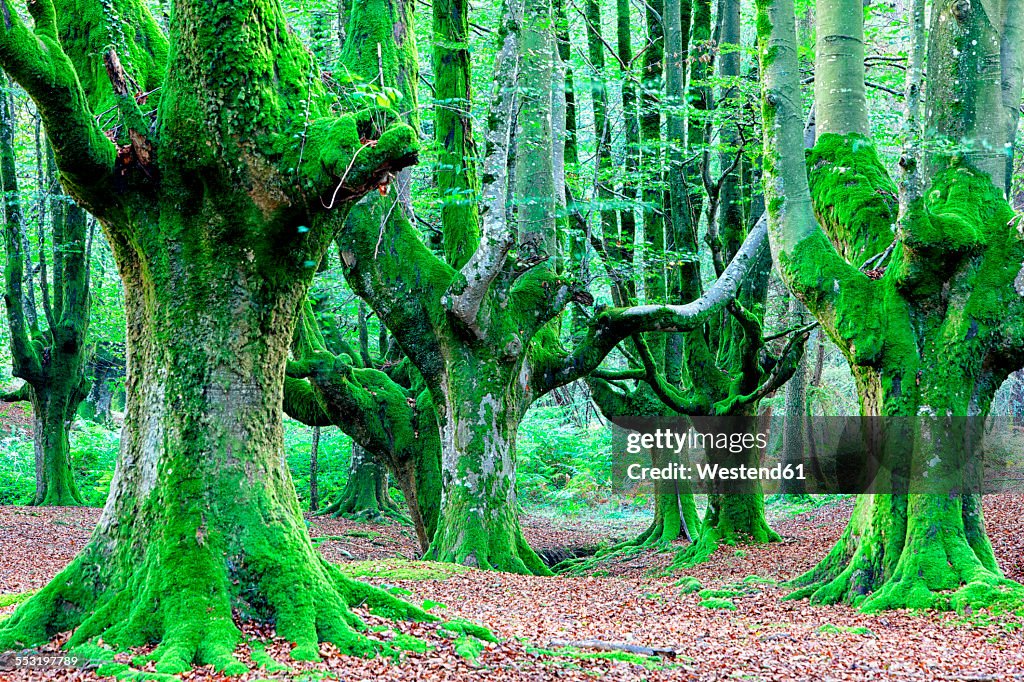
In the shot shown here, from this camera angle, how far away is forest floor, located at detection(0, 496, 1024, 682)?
4742 mm

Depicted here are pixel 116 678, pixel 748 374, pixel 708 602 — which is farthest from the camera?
pixel 748 374

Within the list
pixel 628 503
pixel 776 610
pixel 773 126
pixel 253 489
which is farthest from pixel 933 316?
pixel 628 503

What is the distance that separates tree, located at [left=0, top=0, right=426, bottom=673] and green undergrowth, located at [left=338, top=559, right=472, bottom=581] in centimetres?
271

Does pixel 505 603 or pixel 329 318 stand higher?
pixel 329 318

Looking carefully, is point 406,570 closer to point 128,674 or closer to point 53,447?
point 128,674

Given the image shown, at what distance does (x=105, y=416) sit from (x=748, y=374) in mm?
24548

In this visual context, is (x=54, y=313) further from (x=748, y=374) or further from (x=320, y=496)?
(x=748, y=374)

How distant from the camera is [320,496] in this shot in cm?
2270

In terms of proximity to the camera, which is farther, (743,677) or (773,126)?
(773,126)

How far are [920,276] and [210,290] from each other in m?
6.44

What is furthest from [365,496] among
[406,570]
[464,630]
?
[464,630]

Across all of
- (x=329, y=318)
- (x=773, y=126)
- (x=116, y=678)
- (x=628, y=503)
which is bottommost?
(x=628, y=503)

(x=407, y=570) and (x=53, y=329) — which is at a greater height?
(x=53, y=329)

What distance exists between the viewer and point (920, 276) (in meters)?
8.00
